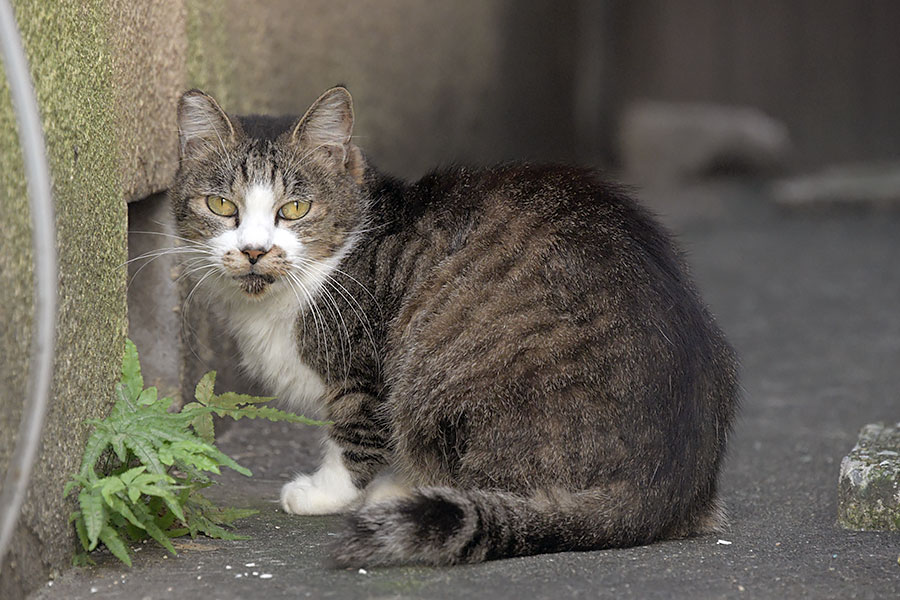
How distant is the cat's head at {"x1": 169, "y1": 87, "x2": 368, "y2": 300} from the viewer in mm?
3119

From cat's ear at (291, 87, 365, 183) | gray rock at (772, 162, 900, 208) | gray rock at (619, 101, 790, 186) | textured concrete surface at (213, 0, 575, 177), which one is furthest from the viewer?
gray rock at (619, 101, 790, 186)

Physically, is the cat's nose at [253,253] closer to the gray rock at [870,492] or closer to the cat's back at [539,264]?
the cat's back at [539,264]

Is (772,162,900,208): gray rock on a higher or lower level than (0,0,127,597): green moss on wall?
higher

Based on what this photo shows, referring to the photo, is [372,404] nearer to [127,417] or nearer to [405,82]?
[127,417]

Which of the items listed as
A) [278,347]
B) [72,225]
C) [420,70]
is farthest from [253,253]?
[420,70]

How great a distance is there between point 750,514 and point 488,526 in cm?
110

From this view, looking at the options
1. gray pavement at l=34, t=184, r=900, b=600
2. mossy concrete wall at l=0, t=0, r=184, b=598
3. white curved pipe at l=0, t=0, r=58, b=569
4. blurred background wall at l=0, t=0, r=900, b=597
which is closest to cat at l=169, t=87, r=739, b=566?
gray pavement at l=34, t=184, r=900, b=600

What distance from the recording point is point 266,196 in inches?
124

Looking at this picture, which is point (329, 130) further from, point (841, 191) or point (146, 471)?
point (841, 191)

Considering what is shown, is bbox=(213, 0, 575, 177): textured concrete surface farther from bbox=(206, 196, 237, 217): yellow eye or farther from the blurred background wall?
bbox=(206, 196, 237, 217): yellow eye

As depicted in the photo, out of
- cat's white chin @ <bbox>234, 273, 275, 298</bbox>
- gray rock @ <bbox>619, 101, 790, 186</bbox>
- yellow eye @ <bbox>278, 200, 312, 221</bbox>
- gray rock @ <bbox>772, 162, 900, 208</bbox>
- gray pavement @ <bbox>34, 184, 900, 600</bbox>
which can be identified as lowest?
gray pavement @ <bbox>34, 184, 900, 600</bbox>

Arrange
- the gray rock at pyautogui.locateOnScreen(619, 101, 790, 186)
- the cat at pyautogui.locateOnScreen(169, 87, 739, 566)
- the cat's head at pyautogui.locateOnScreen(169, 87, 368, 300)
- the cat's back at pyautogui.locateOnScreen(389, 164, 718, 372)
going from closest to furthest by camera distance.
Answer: the cat at pyautogui.locateOnScreen(169, 87, 739, 566) < the cat's back at pyautogui.locateOnScreen(389, 164, 718, 372) < the cat's head at pyautogui.locateOnScreen(169, 87, 368, 300) < the gray rock at pyautogui.locateOnScreen(619, 101, 790, 186)

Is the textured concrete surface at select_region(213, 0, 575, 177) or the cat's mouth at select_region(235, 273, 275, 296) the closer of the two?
the cat's mouth at select_region(235, 273, 275, 296)

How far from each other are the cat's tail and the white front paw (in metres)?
0.67
